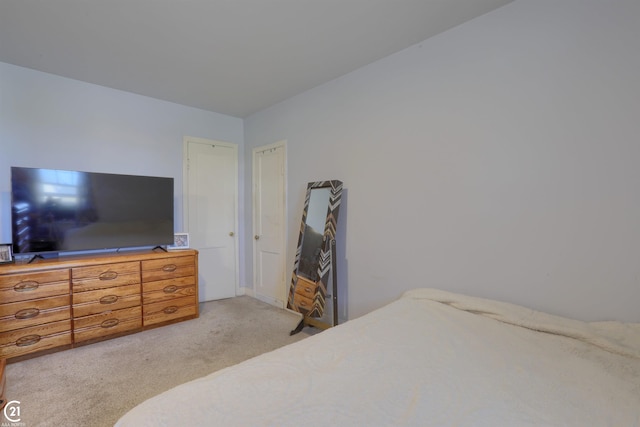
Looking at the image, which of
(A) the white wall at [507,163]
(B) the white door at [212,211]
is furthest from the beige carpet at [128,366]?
(A) the white wall at [507,163]

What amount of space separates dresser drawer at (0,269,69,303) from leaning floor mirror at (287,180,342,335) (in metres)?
2.06

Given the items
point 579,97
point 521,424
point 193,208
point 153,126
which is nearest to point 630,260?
point 579,97

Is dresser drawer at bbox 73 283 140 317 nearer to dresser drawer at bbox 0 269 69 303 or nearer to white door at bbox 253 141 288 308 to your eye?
dresser drawer at bbox 0 269 69 303

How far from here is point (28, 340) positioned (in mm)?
2354

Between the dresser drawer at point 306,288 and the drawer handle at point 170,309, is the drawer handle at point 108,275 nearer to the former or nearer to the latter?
the drawer handle at point 170,309

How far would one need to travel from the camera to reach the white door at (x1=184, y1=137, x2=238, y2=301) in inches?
150

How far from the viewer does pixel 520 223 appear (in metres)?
1.81

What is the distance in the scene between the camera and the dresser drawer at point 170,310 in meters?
2.96

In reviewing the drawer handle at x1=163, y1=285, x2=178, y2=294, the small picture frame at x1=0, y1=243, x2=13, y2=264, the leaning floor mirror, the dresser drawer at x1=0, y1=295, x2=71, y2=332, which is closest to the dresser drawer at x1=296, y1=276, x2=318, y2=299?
the leaning floor mirror

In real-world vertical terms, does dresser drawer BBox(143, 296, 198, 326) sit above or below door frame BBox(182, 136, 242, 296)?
below

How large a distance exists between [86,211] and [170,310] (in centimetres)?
132

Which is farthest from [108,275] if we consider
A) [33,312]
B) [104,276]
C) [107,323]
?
[33,312]

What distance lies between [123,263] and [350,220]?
7.52 ft

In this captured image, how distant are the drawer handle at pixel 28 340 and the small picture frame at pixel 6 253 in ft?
2.31
